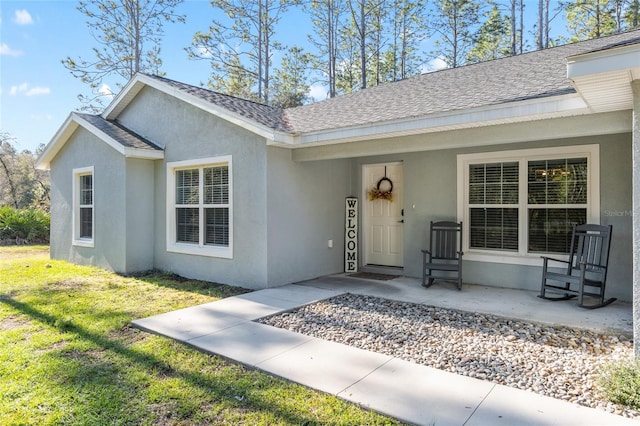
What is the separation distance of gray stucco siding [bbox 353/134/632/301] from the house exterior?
2cm

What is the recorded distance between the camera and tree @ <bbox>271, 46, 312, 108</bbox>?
829 inches

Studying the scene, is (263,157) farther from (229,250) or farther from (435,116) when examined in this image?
(435,116)

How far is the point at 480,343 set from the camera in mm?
4113

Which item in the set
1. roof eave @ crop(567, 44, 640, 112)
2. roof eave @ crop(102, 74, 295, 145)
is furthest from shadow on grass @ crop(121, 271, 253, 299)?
roof eave @ crop(567, 44, 640, 112)

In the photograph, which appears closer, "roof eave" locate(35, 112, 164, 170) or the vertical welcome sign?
"roof eave" locate(35, 112, 164, 170)

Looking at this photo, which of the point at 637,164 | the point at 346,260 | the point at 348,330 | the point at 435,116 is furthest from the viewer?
the point at 346,260

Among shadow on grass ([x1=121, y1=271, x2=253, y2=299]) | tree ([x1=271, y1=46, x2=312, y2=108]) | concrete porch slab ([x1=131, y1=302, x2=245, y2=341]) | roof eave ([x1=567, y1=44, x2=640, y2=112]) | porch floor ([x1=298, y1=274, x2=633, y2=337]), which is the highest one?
tree ([x1=271, y1=46, x2=312, y2=108])

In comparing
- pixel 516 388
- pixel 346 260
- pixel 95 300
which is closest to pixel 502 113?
pixel 516 388

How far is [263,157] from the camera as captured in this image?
6.76 meters

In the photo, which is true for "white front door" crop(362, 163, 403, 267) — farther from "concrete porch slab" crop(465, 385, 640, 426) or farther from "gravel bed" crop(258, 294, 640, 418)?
"concrete porch slab" crop(465, 385, 640, 426)

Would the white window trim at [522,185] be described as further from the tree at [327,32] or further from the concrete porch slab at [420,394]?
the tree at [327,32]

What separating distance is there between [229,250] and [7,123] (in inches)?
916

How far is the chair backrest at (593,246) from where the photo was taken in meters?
5.39

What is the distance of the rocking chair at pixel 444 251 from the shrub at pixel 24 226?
14985mm
